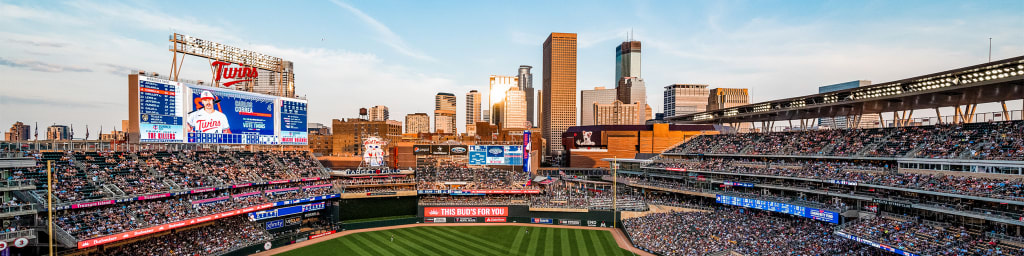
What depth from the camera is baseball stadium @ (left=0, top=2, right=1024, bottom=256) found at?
2691 centimetres

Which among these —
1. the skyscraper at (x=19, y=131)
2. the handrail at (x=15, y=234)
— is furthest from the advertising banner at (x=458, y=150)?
the skyscraper at (x=19, y=131)

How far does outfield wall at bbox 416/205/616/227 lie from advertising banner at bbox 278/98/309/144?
530 inches

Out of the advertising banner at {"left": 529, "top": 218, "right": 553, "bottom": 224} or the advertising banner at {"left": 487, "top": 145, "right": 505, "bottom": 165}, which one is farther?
the advertising banner at {"left": 487, "top": 145, "right": 505, "bottom": 165}

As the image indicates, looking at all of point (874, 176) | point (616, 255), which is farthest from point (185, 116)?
point (874, 176)

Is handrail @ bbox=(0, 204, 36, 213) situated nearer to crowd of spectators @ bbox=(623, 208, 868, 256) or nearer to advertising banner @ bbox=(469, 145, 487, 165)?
crowd of spectators @ bbox=(623, 208, 868, 256)

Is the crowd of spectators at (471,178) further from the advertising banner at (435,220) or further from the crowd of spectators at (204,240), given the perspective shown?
the crowd of spectators at (204,240)

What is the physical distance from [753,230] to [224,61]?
44.7m

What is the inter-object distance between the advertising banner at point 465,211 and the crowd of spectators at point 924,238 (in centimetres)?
2732

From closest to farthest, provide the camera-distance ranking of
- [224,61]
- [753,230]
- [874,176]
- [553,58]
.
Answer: [874,176] < [753,230] < [224,61] < [553,58]

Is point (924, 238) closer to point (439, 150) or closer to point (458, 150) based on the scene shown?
point (458, 150)

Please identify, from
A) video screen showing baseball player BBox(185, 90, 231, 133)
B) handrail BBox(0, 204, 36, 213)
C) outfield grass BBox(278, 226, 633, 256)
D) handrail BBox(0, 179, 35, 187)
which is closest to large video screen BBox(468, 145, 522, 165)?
outfield grass BBox(278, 226, 633, 256)

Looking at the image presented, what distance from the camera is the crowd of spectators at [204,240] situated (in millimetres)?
29453

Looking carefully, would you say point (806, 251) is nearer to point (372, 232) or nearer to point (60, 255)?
point (372, 232)

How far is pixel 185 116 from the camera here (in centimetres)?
3694
